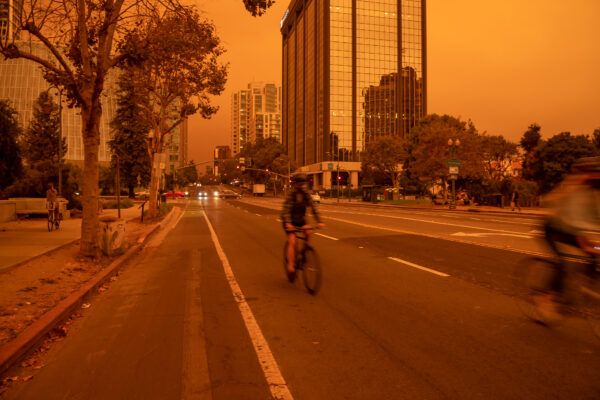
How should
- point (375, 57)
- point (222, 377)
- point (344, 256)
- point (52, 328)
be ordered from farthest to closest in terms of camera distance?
point (375, 57), point (344, 256), point (52, 328), point (222, 377)

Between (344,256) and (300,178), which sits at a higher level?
(300,178)

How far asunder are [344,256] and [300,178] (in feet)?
15.3

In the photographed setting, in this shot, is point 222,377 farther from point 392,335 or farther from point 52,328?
point 52,328

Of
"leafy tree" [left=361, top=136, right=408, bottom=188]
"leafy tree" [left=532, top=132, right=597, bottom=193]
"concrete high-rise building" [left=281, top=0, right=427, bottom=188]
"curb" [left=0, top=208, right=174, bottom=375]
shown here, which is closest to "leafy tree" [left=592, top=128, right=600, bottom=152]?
"leafy tree" [left=532, top=132, right=597, bottom=193]

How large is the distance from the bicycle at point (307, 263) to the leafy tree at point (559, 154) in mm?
49260

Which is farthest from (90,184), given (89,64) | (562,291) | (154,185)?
(154,185)

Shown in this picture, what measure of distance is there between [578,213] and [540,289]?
110 centimetres

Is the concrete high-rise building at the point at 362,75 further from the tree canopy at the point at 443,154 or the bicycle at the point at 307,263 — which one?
the bicycle at the point at 307,263

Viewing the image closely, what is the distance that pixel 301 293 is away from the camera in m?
8.30

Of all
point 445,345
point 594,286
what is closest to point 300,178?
point 445,345

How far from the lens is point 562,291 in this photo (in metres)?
5.73

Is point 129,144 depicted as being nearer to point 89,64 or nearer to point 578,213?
point 89,64

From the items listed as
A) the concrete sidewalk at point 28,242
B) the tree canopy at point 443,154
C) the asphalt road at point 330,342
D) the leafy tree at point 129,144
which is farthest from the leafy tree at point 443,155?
the asphalt road at point 330,342

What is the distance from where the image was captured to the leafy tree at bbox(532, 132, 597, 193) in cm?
5128
